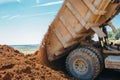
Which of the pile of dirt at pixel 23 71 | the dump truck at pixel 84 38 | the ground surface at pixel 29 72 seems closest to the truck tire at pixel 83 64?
the dump truck at pixel 84 38

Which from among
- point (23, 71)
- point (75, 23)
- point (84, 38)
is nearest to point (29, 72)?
point (23, 71)

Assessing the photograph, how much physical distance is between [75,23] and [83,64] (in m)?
1.19

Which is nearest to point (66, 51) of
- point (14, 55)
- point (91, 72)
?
point (91, 72)

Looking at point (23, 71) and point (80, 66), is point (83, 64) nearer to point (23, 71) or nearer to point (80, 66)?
point (80, 66)

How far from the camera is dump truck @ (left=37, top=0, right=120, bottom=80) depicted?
33.2 feet

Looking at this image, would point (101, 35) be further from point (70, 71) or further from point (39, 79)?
point (39, 79)

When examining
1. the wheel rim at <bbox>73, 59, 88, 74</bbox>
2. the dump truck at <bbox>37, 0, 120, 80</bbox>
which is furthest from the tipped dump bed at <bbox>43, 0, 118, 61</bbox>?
the wheel rim at <bbox>73, 59, 88, 74</bbox>

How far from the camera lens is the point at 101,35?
10180 mm

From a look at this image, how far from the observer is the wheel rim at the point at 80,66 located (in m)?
10.4

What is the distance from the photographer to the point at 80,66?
10.5 meters

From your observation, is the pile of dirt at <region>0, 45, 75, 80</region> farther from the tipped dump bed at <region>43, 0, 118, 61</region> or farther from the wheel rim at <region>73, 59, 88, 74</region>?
the tipped dump bed at <region>43, 0, 118, 61</region>

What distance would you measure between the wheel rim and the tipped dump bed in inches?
23.1

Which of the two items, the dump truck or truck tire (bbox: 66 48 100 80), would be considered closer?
the dump truck

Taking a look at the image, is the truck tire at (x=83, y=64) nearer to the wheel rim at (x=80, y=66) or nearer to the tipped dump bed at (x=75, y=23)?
the wheel rim at (x=80, y=66)
